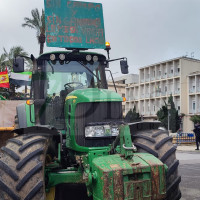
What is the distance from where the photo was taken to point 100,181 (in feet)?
Result: 12.9

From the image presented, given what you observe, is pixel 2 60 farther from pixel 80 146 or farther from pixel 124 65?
pixel 80 146

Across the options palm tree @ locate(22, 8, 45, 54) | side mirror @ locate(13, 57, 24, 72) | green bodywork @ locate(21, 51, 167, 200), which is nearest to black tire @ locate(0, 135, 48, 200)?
green bodywork @ locate(21, 51, 167, 200)

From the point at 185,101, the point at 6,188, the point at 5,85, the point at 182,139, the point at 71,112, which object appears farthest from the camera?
the point at 185,101

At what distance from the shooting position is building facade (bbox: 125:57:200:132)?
200ft

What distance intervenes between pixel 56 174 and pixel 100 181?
1.13 metres

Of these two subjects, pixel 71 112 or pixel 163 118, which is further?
pixel 163 118

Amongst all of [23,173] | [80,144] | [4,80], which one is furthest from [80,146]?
[4,80]

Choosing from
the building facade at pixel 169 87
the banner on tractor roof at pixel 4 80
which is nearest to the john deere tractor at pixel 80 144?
the banner on tractor roof at pixel 4 80

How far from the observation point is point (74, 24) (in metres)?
6.04

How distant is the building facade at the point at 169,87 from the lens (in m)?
61.1

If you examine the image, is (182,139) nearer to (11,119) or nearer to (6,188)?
(11,119)

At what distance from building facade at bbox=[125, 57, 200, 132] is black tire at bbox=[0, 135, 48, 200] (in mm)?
57383

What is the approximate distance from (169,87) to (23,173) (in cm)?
6372

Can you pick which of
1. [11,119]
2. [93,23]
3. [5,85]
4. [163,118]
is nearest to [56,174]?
[93,23]
